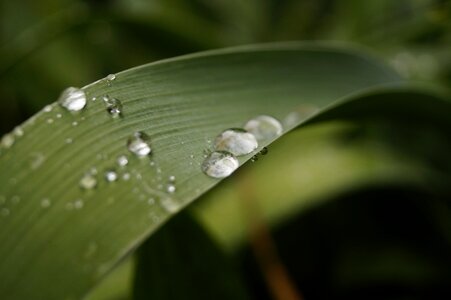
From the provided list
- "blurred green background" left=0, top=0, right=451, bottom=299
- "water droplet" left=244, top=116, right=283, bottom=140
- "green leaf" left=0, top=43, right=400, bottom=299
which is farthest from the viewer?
"blurred green background" left=0, top=0, right=451, bottom=299

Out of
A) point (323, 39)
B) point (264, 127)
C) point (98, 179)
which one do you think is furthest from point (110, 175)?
point (323, 39)

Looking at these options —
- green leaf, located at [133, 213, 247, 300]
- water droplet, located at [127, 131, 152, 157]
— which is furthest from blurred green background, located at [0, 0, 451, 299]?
water droplet, located at [127, 131, 152, 157]

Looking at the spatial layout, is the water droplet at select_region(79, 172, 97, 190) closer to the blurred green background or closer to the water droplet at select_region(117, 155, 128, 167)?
the water droplet at select_region(117, 155, 128, 167)

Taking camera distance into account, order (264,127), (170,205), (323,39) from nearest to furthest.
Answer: (170,205) → (264,127) → (323,39)

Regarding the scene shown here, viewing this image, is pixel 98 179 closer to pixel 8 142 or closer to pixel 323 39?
pixel 8 142

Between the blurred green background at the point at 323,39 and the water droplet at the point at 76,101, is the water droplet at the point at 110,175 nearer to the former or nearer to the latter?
the water droplet at the point at 76,101

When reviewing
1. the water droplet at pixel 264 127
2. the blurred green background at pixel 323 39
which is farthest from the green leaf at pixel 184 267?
the blurred green background at pixel 323 39

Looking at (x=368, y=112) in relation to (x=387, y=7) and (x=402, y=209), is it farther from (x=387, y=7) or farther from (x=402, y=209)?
(x=387, y=7)

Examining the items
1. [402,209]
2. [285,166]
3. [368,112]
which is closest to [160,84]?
[368,112]
